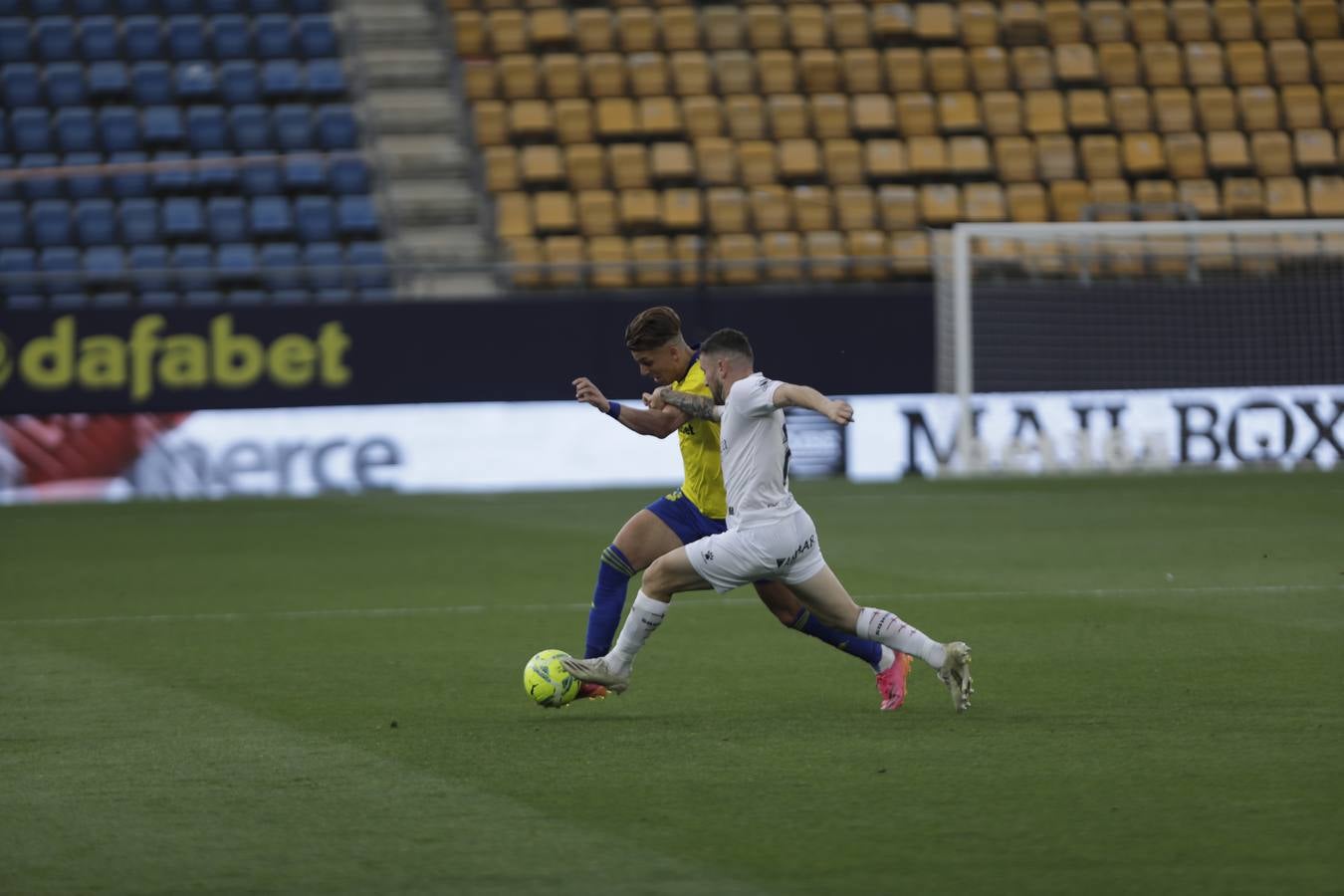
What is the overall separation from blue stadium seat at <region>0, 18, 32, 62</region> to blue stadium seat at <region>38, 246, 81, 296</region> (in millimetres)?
3351

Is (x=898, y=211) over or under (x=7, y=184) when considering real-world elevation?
under

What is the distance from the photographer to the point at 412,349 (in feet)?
63.7

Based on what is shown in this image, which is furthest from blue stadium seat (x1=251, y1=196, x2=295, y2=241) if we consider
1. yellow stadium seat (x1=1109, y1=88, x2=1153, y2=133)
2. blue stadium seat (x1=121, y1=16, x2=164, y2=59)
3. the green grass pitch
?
yellow stadium seat (x1=1109, y1=88, x2=1153, y2=133)

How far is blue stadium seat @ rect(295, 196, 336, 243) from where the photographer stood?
2197 cm

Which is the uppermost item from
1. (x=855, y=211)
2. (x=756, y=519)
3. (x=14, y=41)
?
(x=14, y=41)

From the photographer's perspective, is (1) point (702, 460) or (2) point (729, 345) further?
(1) point (702, 460)

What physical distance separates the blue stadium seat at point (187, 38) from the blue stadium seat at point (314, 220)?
2.89 metres

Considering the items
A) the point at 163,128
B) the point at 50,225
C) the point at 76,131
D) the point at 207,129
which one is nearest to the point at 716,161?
the point at 207,129

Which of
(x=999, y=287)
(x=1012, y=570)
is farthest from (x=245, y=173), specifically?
(x=1012, y=570)

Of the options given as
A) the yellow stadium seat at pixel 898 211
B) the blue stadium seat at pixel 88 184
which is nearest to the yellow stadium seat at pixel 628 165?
the yellow stadium seat at pixel 898 211

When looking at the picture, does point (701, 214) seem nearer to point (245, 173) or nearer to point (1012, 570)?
point (245, 173)

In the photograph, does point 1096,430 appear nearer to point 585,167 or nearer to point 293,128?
point 585,167

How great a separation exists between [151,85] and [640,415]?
57.2 feet

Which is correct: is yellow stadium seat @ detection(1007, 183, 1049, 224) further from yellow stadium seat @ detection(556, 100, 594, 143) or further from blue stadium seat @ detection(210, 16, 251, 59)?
blue stadium seat @ detection(210, 16, 251, 59)
